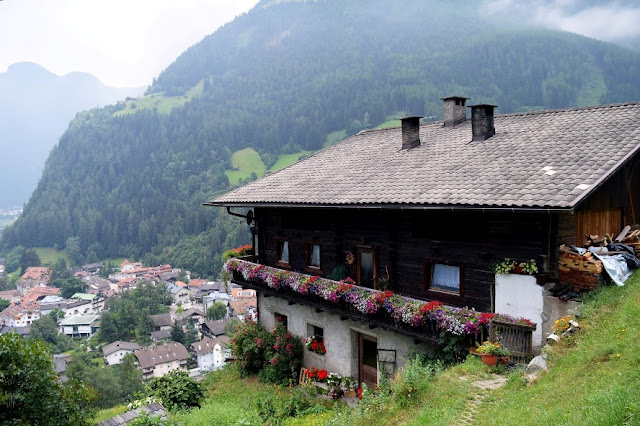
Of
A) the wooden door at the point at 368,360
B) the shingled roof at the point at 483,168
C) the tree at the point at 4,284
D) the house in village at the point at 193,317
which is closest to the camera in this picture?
the shingled roof at the point at 483,168

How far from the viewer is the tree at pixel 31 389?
912 cm

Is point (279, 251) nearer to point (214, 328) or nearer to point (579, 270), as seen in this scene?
point (579, 270)

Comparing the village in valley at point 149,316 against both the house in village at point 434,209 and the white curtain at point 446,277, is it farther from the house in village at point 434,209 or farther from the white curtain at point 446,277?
the white curtain at point 446,277

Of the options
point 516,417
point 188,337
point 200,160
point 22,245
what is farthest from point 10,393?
point 22,245

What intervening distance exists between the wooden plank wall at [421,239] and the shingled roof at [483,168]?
0.71 m

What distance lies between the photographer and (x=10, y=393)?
9109 mm

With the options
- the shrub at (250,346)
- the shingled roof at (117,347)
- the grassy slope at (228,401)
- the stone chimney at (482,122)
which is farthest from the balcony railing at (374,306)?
the shingled roof at (117,347)

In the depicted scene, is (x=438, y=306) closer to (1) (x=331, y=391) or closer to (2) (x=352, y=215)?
(2) (x=352, y=215)

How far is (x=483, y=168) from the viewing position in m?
12.6

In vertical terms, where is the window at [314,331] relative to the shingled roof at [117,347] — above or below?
above

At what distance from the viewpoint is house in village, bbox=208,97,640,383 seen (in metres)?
10.9

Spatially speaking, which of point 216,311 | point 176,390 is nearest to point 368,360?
point 176,390

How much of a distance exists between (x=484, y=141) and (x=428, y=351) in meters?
5.87

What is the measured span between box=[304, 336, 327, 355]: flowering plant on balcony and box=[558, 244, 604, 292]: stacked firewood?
27.2 ft
